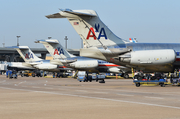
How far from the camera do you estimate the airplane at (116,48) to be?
3506 cm

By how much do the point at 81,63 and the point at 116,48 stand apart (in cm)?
2875

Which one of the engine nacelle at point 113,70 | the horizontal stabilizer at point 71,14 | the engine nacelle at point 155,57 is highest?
the horizontal stabilizer at point 71,14

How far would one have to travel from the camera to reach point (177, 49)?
3703 cm

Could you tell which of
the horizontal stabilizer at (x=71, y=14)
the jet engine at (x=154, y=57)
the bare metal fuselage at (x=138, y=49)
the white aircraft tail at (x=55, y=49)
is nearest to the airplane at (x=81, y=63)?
the white aircraft tail at (x=55, y=49)

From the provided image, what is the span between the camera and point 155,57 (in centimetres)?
3488

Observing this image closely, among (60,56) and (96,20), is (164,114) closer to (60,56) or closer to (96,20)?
(96,20)

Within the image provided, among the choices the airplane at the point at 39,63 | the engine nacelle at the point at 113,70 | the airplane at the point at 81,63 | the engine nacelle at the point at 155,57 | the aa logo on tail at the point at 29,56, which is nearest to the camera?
the engine nacelle at the point at 155,57

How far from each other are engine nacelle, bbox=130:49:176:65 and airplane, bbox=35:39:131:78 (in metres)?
29.5

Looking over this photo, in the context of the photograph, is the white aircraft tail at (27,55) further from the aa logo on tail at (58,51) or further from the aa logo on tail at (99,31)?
the aa logo on tail at (99,31)

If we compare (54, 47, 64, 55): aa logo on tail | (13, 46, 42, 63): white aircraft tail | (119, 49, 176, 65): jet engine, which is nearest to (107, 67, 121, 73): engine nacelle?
(54, 47, 64, 55): aa logo on tail

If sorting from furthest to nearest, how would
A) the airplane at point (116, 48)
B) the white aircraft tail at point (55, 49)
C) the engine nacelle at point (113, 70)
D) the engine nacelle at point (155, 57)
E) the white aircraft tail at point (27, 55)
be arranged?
the white aircraft tail at point (27, 55), the white aircraft tail at point (55, 49), the engine nacelle at point (113, 70), the airplane at point (116, 48), the engine nacelle at point (155, 57)

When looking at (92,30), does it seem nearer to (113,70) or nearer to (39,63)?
(113,70)

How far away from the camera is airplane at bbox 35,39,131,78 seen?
65.2 metres

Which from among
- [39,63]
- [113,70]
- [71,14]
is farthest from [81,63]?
[71,14]
